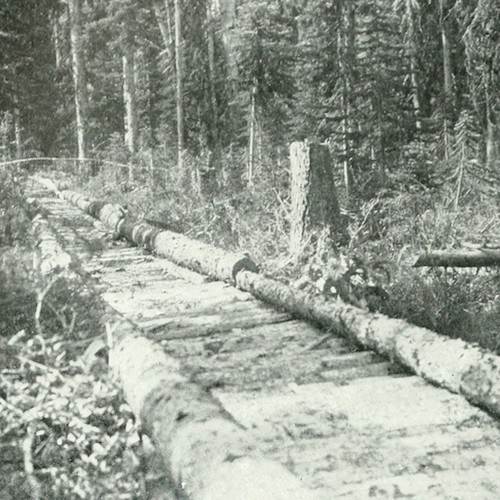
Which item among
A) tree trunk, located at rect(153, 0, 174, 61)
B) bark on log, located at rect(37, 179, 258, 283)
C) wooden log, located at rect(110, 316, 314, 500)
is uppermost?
tree trunk, located at rect(153, 0, 174, 61)

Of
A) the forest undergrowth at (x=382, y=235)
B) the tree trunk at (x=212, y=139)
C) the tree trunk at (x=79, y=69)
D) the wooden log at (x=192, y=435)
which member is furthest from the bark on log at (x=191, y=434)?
the tree trunk at (x=79, y=69)

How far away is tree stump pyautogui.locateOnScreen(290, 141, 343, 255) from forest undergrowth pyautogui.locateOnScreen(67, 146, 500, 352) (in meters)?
0.24

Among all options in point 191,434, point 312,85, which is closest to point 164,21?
point 312,85

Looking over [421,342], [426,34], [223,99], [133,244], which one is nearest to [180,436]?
[421,342]

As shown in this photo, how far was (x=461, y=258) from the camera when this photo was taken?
653 centimetres

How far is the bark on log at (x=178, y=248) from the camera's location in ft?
26.6

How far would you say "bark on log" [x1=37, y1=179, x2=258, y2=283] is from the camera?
8.09 metres

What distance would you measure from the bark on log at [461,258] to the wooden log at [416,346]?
941 mm

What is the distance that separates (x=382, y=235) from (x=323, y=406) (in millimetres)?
6727

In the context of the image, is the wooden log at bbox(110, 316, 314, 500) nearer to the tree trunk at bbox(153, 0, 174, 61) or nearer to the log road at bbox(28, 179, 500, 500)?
the log road at bbox(28, 179, 500, 500)

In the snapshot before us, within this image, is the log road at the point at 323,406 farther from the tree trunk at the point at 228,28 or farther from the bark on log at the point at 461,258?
the tree trunk at the point at 228,28

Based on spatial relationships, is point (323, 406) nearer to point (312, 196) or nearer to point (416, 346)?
point (416, 346)

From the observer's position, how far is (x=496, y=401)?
13.3 ft

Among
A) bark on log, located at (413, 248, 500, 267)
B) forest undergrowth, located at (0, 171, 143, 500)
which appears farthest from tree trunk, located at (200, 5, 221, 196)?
forest undergrowth, located at (0, 171, 143, 500)
